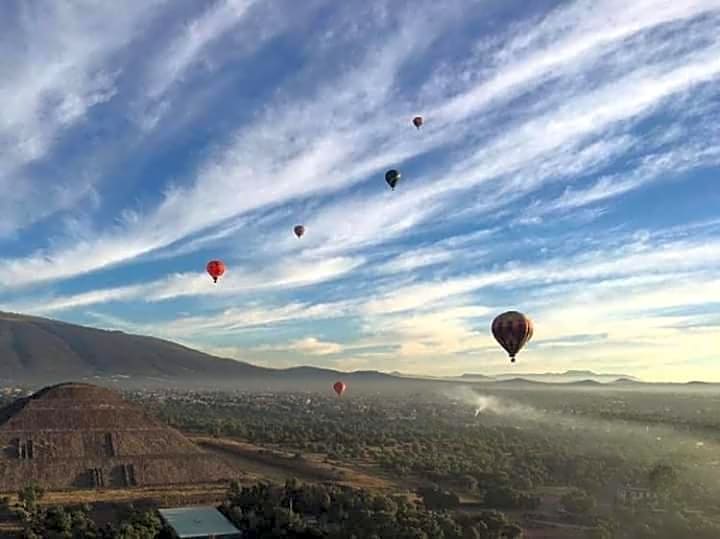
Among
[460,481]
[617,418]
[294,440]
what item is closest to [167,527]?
[460,481]

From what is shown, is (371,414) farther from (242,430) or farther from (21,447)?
(21,447)

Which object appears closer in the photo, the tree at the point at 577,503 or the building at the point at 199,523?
the building at the point at 199,523

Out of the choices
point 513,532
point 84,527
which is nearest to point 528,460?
point 513,532

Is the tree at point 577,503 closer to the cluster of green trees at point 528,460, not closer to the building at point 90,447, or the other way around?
the cluster of green trees at point 528,460

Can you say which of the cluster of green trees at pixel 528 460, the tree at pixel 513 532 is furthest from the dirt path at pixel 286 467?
the tree at pixel 513 532

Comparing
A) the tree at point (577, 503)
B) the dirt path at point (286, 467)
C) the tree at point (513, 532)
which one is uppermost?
the dirt path at point (286, 467)

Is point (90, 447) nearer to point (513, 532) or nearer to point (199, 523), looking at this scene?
point (199, 523)
